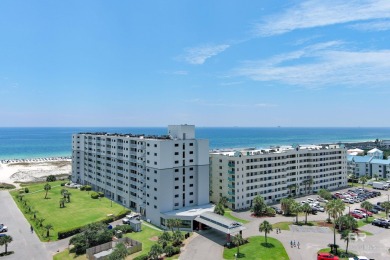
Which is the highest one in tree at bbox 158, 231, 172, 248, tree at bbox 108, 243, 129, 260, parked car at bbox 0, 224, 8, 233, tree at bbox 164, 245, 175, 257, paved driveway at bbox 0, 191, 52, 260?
tree at bbox 108, 243, 129, 260

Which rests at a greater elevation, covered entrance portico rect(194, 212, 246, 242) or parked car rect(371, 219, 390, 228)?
covered entrance portico rect(194, 212, 246, 242)

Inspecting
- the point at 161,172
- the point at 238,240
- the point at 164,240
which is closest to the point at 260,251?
the point at 238,240

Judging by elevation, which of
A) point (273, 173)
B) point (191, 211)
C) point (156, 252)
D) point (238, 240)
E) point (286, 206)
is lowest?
point (156, 252)

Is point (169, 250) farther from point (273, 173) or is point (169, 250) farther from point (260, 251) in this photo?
point (273, 173)

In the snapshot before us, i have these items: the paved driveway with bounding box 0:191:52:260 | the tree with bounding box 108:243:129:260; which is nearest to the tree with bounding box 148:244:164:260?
the tree with bounding box 108:243:129:260

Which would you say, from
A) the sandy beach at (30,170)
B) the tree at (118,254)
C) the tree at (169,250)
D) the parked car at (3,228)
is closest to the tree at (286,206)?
the tree at (169,250)

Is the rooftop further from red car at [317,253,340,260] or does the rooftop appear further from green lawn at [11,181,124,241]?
red car at [317,253,340,260]

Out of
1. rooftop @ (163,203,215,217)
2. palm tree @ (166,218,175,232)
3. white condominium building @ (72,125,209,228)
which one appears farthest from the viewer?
white condominium building @ (72,125,209,228)

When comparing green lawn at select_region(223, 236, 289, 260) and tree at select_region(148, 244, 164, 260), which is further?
green lawn at select_region(223, 236, 289, 260)
